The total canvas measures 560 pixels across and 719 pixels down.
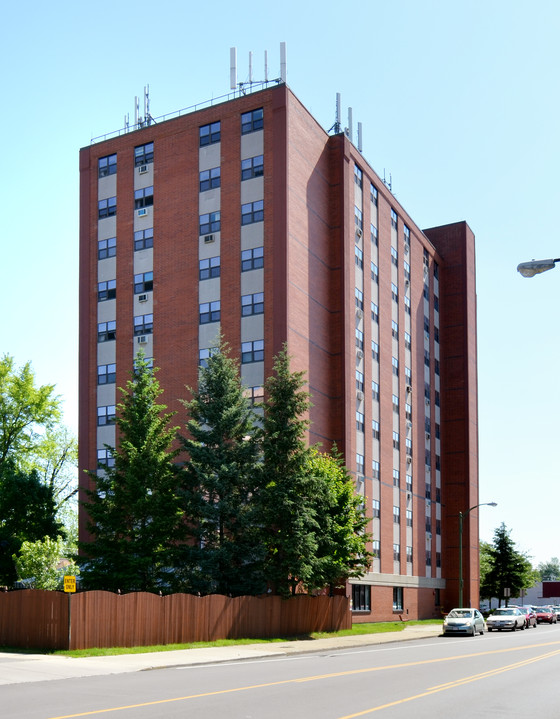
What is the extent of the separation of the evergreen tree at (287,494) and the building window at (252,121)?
773 inches

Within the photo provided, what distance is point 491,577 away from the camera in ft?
276

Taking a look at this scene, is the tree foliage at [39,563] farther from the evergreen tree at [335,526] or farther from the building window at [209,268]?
the building window at [209,268]

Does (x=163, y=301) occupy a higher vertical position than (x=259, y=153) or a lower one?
lower

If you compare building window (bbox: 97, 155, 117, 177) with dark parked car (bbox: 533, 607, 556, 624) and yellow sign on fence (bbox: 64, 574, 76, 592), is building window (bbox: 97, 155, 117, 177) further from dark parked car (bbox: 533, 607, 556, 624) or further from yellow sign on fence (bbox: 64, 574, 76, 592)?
dark parked car (bbox: 533, 607, 556, 624)

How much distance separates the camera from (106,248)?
57188 mm

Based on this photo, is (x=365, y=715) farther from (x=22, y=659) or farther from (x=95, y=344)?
(x=95, y=344)

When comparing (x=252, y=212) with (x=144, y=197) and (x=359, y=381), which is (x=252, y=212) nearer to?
(x=144, y=197)

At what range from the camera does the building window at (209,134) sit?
2148 inches

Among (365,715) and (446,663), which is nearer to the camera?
(365,715)

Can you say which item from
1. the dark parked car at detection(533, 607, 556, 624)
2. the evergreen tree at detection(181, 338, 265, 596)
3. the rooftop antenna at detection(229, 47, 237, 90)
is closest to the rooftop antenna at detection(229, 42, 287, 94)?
the rooftop antenna at detection(229, 47, 237, 90)

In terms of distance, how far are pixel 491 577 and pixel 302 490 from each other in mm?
52686

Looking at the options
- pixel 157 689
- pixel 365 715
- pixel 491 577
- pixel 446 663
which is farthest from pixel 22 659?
pixel 491 577

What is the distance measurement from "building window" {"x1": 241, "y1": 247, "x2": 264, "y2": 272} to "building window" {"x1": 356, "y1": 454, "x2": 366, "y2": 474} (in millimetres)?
13947

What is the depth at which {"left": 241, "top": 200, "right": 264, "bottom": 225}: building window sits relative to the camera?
51.5 meters
